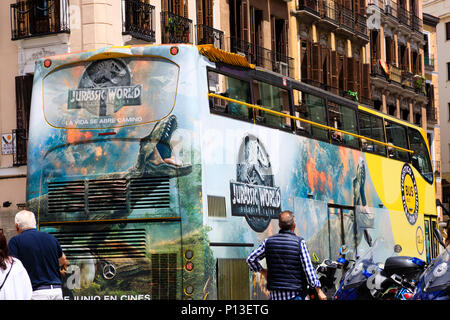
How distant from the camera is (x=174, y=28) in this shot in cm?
2772

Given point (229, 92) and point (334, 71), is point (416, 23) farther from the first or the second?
point (229, 92)

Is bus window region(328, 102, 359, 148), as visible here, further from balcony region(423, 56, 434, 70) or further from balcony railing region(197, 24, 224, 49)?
balcony region(423, 56, 434, 70)

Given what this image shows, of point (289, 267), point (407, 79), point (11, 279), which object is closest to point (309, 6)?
point (407, 79)

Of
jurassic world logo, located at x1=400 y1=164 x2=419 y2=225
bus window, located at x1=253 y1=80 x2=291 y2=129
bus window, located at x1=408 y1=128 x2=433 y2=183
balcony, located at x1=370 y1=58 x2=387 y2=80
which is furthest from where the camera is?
balcony, located at x1=370 y1=58 x2=387 y2=80

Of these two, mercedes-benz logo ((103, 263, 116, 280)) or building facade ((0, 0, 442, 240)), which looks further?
building facade ((0, 0, 442, 240))

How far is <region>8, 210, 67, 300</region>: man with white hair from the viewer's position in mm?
10539

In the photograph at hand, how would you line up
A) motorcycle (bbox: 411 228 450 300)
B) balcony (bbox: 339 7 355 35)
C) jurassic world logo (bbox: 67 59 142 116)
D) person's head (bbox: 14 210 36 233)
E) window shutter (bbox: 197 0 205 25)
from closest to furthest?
motorcycle (bbox: 411 228 450 300) → person's head (bbox: 14 210 36 233) → jurassic world logo (bbox: 67 59 142 116) → window shutter (bbox: 197 0 205 25) → balcony (bbox: 339 7 355 35)

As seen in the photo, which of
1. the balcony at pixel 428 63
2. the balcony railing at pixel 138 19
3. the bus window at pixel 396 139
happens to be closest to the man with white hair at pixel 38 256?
the bus window at pixel 396 139

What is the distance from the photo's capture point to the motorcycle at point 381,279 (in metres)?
12.4

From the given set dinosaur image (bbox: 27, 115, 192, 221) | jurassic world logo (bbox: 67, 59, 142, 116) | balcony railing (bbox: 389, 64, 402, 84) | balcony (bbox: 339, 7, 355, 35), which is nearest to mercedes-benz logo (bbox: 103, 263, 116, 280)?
dinosaur image (bbox: 27, 115, 192, 221)

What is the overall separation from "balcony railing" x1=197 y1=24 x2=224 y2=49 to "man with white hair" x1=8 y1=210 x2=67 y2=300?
61.6ft

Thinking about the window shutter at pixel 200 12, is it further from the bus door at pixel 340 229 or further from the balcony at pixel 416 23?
the balcony at pixel 416 23

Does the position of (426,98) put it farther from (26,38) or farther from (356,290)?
(356,290)

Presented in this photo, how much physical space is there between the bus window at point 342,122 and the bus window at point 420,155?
3.92 m
